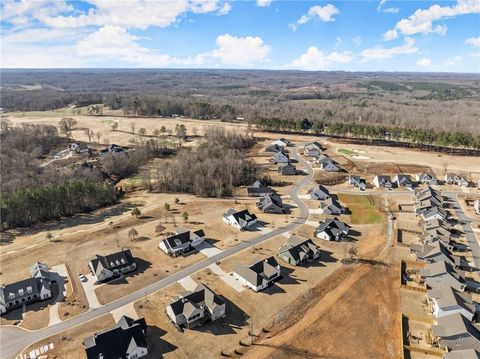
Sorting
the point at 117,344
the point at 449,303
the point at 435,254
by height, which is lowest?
the point at 117,344

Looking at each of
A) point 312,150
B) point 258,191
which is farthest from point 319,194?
point 312,150

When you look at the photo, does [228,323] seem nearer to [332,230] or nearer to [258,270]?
[258,270]

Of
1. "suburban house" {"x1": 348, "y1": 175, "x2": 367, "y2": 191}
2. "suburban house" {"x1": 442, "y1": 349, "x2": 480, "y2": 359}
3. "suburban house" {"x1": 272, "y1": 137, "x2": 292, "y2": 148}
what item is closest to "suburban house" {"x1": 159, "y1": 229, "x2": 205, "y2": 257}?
"suburban house" {"x1": 442, "y1": 349, "x2": 480, "y2": 359}

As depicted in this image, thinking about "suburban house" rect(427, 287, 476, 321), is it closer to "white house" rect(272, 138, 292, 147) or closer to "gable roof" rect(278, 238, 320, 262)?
"gable roof" rect(278, 238, 320, 262)

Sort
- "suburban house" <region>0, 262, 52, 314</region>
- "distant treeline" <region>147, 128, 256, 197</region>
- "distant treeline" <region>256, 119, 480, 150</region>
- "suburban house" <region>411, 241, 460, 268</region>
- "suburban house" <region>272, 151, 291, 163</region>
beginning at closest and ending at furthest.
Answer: "suburban house" <region>0, 262, 52, 314</region>, "suburban house" <region>411, 241, 460, 268</region>, "distant treeline" <region>147, 128, 256, 197</region>, "suburban house" <region>272, 151, 291, 163</region>, "distant treeline" <region>256, 119, 480, 150</region>

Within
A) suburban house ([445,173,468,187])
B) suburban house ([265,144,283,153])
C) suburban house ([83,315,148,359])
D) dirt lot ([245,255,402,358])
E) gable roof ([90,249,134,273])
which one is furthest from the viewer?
suburban house ([265,144,283,153])

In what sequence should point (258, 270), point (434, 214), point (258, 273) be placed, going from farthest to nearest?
point (434, 214) < point (258, 270) < point (258, 273)

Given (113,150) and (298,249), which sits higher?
(113,150)
